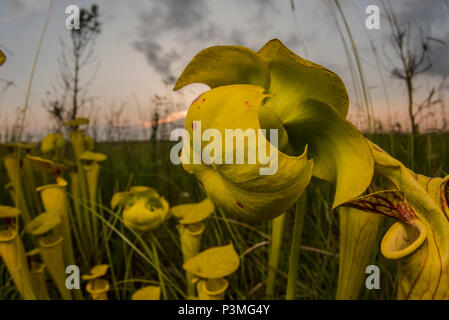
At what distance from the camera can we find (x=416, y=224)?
2.12 ft

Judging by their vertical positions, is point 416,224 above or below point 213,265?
above

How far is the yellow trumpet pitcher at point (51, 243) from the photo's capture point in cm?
139

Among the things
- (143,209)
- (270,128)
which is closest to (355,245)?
(270,128)

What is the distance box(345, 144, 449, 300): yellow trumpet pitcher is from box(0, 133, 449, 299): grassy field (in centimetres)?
85

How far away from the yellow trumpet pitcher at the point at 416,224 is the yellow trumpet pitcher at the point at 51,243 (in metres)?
1.27

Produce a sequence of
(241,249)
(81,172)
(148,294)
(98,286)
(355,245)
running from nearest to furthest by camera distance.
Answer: (355,245)
(148,294)
(98,286)
(241,249)
(81,172)

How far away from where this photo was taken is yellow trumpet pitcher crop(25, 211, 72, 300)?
1.39m

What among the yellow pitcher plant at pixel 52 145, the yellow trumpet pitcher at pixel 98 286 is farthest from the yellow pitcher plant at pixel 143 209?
the yellow pitcher plant at pixel 52 145

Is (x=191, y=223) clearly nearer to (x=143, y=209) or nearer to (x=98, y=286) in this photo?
(x=143, y=209)

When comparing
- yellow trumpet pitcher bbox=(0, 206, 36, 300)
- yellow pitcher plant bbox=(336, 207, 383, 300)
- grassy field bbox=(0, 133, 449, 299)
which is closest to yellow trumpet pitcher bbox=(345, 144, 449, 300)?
yellow pitcher plant bbox=(336, 207, 383, 300)

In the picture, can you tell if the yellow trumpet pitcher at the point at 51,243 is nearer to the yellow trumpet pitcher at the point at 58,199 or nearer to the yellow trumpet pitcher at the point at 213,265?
the yellow trumpet pitcher at the point at 58,199

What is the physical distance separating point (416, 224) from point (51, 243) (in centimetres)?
148
